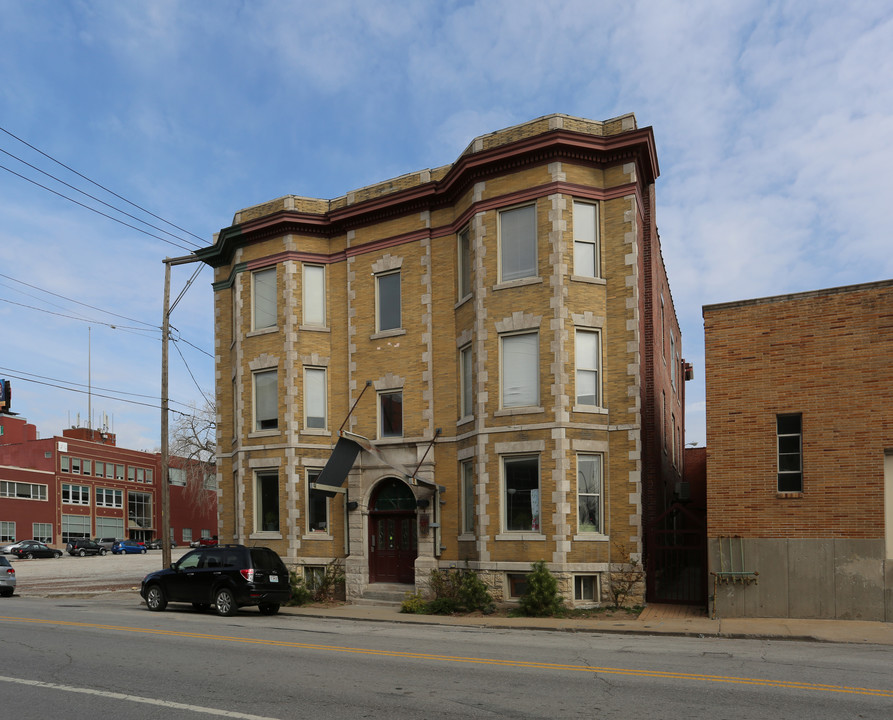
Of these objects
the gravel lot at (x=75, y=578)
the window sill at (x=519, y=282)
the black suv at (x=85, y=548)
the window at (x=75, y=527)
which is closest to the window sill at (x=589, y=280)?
the window sill at (x=519, y=282)

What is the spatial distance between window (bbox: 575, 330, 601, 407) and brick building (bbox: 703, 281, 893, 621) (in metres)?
3.07

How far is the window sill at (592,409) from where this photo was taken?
67.0 ft

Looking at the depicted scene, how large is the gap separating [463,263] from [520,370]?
4001mm

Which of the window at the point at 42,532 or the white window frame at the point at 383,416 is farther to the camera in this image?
the window at the point at 42,532

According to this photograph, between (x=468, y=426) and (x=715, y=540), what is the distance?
7085 mm

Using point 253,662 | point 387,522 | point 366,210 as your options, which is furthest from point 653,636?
point 366,210

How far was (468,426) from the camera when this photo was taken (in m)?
22.2

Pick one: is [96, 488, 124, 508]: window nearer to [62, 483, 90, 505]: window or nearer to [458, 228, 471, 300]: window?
[62, 483, 90, 505]: window

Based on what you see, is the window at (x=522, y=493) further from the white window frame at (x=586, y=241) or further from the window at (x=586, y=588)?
the white window frame at (x=586, y=241)

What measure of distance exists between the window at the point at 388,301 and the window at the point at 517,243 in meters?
4.11

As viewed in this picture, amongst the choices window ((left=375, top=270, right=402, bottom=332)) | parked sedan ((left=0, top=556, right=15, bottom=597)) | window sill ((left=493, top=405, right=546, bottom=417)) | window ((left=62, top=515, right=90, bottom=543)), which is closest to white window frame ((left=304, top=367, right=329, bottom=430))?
window ((left=375, top=270, right=402, bottom=332))

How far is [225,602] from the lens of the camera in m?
19.8

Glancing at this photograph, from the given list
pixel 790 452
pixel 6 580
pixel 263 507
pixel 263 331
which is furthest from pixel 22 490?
pixel 790 452

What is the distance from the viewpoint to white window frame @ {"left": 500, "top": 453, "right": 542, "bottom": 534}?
20297 millimetres
